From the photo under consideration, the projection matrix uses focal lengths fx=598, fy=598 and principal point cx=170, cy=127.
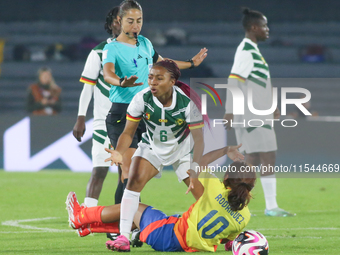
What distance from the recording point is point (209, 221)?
4199 millimetres


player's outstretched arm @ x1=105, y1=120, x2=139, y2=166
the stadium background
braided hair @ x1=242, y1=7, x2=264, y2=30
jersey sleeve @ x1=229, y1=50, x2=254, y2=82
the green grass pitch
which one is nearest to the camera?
player's outstretched arm @ x1=105, y1=120, x2=139, y2=166

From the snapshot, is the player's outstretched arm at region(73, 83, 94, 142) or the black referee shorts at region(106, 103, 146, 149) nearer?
the black referee shorts at region(106, 103, 146, 149)

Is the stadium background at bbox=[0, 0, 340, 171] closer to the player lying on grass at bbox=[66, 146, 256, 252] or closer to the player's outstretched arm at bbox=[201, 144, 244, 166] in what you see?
the player's outstretched arm at bbox=[201, 144, 244, 166]

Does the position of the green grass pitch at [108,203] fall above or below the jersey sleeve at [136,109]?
below

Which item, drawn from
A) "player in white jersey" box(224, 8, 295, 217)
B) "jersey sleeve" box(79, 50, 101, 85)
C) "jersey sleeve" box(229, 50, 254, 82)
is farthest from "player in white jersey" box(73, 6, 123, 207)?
"jersey sleeve" box(229, 50, 254, 82)

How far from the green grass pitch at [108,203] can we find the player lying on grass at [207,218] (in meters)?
0.16

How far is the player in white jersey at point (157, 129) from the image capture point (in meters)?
4.31

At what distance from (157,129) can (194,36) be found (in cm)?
1354

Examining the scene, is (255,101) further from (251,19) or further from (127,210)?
(127,210)

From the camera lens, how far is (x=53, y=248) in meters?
4.51

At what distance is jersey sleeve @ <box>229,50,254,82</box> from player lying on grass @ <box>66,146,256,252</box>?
2557 mm

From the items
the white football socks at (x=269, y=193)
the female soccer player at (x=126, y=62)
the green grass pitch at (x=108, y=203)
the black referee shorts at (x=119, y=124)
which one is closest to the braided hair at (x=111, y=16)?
the female soccer player at (x=126, y=62)

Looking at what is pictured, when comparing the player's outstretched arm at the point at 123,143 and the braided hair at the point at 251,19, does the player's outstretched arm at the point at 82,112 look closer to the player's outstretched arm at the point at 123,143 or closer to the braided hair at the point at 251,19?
the player's outstretched arm at the point at 123,143

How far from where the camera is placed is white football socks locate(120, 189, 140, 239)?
4.38m
